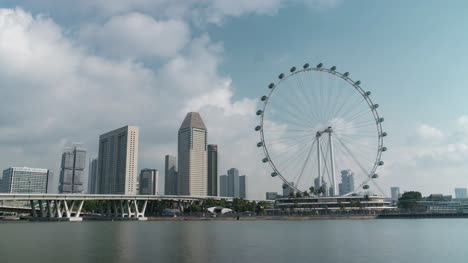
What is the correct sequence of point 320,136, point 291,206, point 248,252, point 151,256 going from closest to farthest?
point 151,256 < point 248,252 < point 320,136 < point 291,206

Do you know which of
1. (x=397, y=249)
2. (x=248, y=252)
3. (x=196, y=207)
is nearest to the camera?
(x=248, y=252)

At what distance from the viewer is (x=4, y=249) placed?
45.9 meters

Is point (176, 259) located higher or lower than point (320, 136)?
lower

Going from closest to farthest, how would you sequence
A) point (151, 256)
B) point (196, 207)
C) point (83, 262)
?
point (83, 262), point (151, 256), point (196, 207)

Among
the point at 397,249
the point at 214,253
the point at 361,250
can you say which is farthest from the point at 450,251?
the point at 214,253

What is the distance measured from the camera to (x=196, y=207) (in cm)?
19562

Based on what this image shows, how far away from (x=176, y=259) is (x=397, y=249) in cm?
2461

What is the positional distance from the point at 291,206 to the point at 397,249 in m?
137

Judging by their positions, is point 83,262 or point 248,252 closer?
point 83,262

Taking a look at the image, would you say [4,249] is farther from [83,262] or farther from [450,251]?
[450,251]

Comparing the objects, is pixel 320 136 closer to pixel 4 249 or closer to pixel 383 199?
pixel 383 199

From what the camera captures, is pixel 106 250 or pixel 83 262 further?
pixel 106 250

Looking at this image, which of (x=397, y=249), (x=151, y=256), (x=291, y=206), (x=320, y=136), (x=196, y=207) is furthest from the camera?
(x=196, y=207)

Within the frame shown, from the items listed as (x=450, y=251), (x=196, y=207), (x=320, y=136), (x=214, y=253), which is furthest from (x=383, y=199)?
(x=214, y=253)
